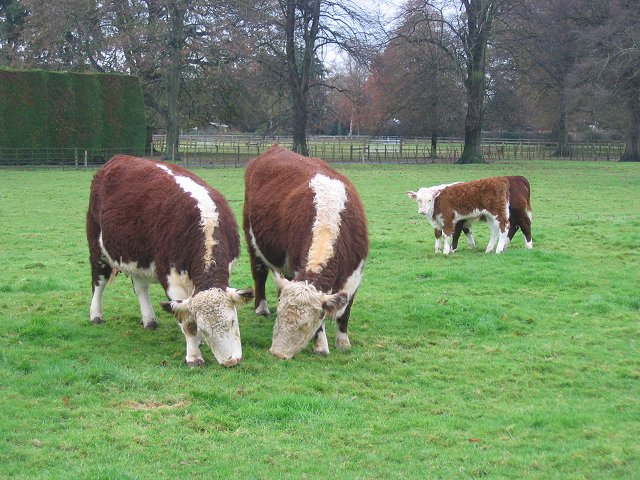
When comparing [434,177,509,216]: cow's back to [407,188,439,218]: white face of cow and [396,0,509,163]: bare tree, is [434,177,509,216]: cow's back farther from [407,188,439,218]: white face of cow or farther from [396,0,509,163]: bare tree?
[396,0,509,163]: bare tree

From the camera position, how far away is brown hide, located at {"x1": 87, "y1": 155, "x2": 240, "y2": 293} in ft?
24.5

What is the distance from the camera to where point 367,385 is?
6797 millimetres

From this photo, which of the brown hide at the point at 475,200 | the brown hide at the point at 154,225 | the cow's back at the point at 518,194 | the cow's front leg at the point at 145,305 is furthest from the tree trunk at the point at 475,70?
the cow's front leg at the point at 145,305

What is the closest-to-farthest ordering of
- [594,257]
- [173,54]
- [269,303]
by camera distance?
[269,303] < [594,257] < [173,54]

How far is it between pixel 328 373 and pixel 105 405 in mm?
1973

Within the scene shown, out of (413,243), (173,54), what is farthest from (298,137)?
Result: (413,243)

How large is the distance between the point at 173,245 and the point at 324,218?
4.91 ft

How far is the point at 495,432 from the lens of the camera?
562cm

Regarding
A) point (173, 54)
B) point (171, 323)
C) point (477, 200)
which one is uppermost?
point (173, 54)

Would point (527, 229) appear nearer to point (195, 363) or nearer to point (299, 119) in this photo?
point (195, 363)

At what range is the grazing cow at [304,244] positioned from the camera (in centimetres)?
722

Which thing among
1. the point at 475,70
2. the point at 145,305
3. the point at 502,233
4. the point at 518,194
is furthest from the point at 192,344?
the point at 475,70

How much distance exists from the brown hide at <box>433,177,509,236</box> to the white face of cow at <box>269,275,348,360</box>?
6849 millimetres

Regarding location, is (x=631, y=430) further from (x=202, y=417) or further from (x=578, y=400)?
(x=202, y=417)
